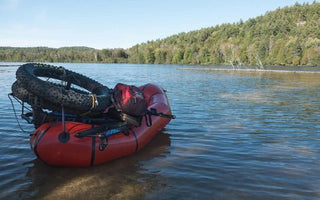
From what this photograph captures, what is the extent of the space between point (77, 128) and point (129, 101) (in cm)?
130

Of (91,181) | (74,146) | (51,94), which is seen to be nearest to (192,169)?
(91,181)

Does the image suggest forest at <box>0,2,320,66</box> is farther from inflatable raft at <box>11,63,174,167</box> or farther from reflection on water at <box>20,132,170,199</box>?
reflection on water at <box>20,132,170,199</box>

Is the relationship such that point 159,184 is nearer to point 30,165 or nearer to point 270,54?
point 30,165

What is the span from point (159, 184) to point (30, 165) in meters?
2.69

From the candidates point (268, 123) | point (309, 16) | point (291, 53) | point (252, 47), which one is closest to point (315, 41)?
point (291, 53)

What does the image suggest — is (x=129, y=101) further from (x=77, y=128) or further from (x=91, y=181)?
(x=91, y=181)

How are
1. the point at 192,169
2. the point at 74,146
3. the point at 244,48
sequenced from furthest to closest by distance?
the point at 244,48 < the point at 192,169 < the point at 74,146

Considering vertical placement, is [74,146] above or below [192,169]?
above

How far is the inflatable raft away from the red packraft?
0.06 meters

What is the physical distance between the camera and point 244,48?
108 m

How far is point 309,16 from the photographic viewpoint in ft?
454

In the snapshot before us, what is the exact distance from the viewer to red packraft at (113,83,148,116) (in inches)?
250

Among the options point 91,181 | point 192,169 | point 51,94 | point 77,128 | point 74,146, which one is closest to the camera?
point 91,181

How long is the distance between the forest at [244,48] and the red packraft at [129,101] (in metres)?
72.8
